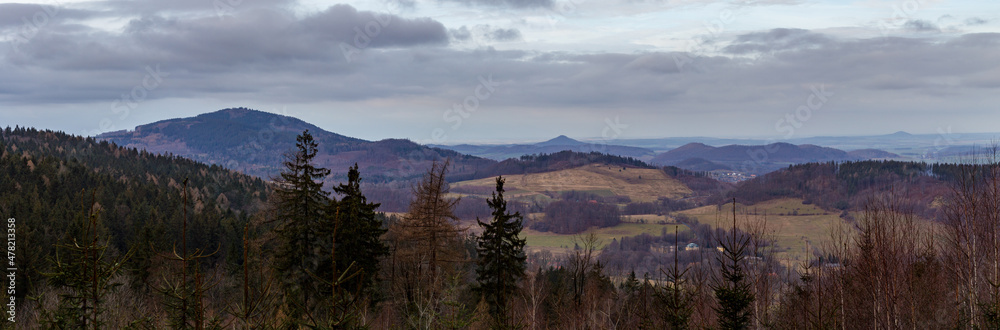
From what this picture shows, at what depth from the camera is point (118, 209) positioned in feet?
274

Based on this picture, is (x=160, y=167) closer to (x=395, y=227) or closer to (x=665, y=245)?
(x=665, y=245)

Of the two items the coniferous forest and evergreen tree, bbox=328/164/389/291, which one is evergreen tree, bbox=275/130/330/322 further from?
evergreen tree, bbox=328/164/389/291

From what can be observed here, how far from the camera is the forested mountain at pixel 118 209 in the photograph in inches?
1767

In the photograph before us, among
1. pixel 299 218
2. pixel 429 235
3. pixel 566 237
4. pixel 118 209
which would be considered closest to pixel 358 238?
pixel 299 218

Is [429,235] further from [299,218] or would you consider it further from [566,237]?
[566,237]

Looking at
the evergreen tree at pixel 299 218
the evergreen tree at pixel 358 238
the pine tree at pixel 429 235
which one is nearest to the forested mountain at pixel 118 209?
the evergreen tree at pixel 299 218

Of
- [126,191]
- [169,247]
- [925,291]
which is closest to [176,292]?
[925,291]

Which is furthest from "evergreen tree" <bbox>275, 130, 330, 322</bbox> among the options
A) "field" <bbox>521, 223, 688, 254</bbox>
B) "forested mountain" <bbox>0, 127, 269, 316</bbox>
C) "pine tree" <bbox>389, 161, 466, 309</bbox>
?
"field" <bbox>521, 223, 688, 254</bbox>

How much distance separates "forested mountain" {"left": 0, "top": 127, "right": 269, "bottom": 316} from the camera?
44875 millimetres

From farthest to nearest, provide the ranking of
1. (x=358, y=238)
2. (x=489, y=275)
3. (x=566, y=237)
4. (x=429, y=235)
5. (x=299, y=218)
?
1. (x=566, y=237)
2. (x=429, y=235)
3. (x=489, y=275)
4. (x=299, y=218)
5. (x=358, y=238)

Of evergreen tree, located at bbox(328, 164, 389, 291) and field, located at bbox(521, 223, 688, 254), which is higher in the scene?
evergreen tree, located at bbox(328, 164, 389, 291)

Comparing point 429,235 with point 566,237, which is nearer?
point 429,235

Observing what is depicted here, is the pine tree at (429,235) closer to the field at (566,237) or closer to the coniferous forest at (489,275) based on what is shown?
the coniferous forest at (489,275)

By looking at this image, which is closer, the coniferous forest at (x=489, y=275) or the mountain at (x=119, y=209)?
the coniferous forest at (x=489, y=275)
